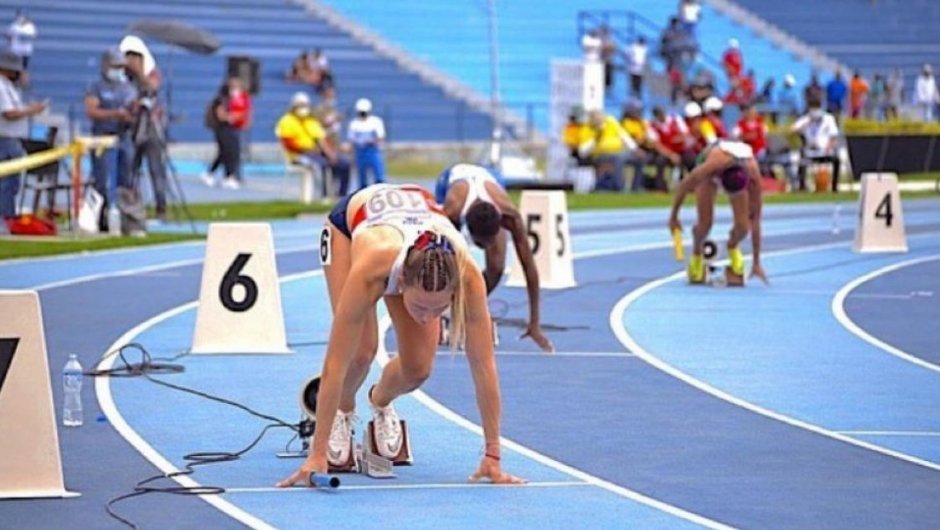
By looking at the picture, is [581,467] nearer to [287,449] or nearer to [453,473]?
[453,473]

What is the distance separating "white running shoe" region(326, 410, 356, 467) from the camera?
31.1 feet

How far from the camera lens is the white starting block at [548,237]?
1978 centimetres

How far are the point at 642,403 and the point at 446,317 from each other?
2815 mm

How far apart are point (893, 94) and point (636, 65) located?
7317mm

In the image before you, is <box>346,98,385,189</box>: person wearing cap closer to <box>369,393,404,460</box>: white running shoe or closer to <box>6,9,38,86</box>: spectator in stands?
<box>6,9,38,86</box>: spectator in stands

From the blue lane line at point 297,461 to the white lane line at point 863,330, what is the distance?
10.1 ft

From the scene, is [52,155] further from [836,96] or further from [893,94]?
[893,94]

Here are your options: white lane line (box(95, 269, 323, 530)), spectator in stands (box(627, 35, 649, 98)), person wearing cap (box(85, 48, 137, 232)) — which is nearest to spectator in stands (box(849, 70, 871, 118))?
spectator in stands (box(627, 35, 649, 98))

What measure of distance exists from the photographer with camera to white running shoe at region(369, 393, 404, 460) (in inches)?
585

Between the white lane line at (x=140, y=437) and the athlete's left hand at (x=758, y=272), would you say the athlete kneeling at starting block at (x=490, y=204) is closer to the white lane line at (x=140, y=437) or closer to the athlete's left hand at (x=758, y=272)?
the white lane line at (x=140, y=437)

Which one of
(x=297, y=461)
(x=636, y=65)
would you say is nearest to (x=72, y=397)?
(x=297, y=461)

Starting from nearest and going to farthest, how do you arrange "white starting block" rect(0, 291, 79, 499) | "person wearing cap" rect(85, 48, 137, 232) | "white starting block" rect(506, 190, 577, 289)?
"white starting block" rect(0, 291, 79, 499), "white starting block" rect(506, 190, 577, 289), "person wearing cap" rect(85, 48, 137, 232)

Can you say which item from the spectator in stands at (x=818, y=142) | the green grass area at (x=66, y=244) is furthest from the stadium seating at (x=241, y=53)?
the green grass area at (x=66, y=244)

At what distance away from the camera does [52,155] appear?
890 inches
